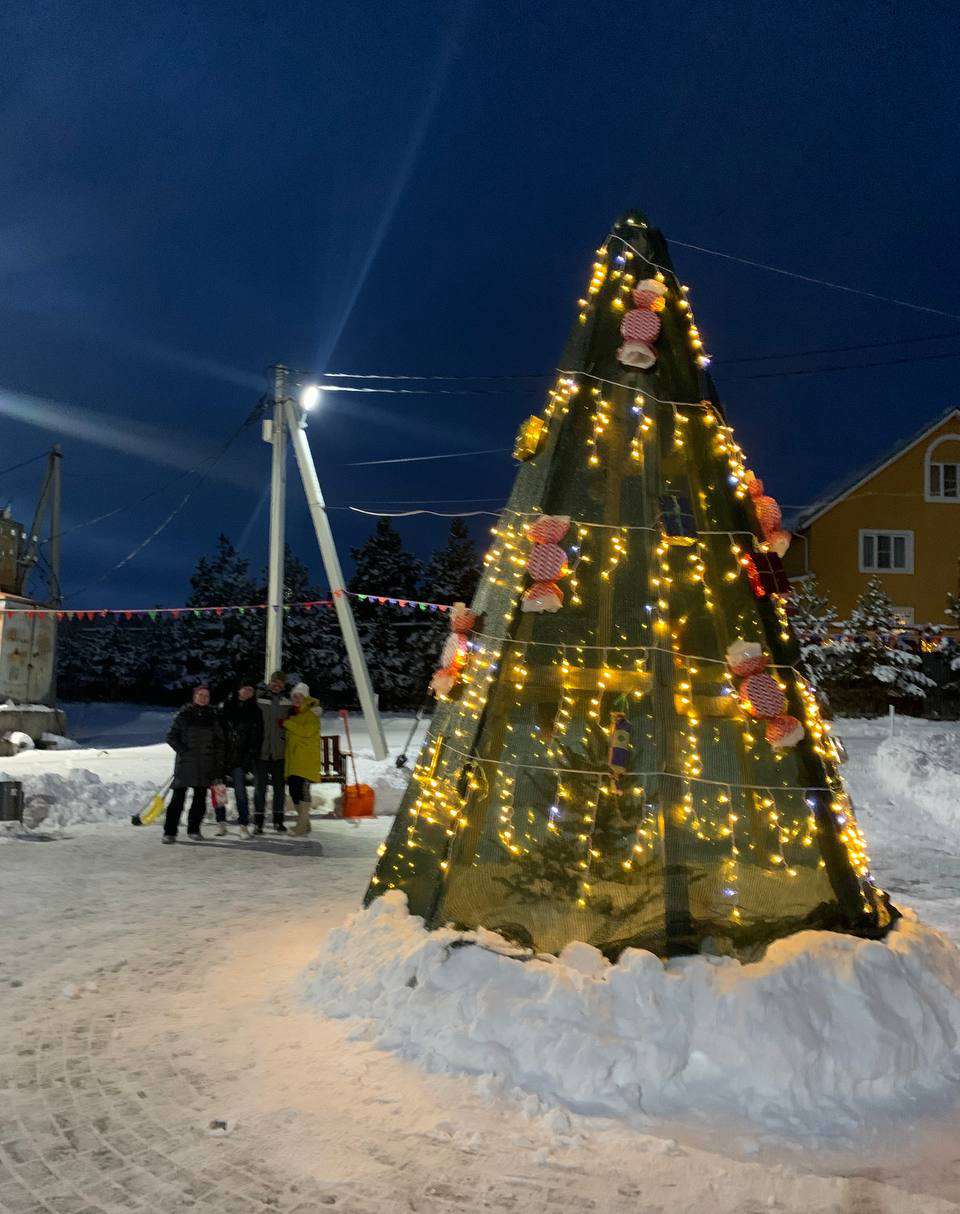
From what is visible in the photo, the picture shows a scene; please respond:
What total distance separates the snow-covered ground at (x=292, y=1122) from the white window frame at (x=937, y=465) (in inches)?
1007

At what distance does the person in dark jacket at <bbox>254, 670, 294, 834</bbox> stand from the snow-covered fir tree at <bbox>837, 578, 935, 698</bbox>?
16.6m

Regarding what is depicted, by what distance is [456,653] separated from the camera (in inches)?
241

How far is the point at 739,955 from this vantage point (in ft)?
16.1

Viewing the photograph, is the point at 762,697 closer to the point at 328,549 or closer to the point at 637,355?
the point at 637,355

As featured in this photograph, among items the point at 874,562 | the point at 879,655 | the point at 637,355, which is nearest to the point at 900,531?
the point at 874,562

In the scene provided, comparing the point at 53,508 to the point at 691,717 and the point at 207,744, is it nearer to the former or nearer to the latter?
the point at 207,744

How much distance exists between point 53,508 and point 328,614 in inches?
701

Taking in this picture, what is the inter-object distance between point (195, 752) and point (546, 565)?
245 inches

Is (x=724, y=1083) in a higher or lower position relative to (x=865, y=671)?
lower

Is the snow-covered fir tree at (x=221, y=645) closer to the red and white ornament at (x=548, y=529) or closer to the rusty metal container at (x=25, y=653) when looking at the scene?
the rusty metal container at (x=25, y=653)

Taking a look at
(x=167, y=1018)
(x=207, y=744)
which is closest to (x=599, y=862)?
(x=167, y=1018)

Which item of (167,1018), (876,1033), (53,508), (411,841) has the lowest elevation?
(167,1018)

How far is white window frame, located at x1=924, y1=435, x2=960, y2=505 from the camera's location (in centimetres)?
2730

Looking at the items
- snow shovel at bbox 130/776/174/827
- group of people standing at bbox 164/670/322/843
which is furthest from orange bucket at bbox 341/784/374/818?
snow shovel at bbox 130/776/174/827
